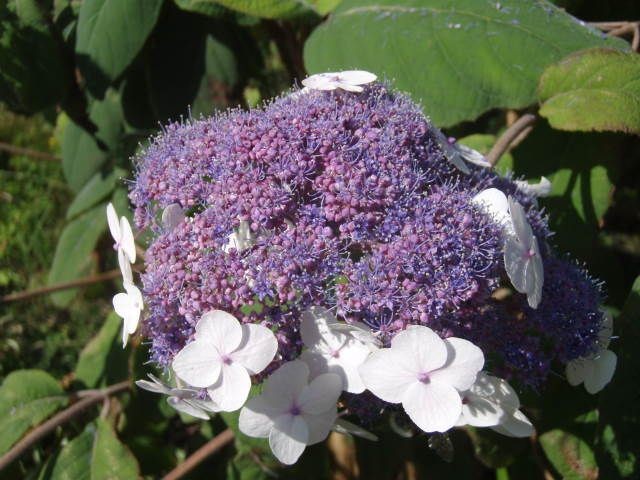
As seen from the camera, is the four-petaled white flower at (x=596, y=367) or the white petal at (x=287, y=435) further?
the four-petaled white flower at (x=596, y=367)

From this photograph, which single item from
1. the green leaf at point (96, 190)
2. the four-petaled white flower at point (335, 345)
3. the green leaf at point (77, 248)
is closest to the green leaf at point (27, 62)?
the green leaf at point (96, 190)

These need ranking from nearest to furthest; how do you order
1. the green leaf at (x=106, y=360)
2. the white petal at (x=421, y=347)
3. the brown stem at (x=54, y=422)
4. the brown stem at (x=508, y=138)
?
the white petal at (x=421, y=347) → the brown stem at (x=508, y=138) → the brown stem at (x=54, y=422) → the green leaf at (x=106, y=360)

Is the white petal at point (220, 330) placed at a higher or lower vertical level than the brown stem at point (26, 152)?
higher

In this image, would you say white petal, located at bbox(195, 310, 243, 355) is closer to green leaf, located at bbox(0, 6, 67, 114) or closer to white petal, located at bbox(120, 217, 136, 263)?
white petal, located at bbox(120, 217, 136, 263)

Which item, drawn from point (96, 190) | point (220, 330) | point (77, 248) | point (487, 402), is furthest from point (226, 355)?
point (77, 248)

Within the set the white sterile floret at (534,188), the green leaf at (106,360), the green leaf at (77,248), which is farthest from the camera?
the green leaf at (77,248)

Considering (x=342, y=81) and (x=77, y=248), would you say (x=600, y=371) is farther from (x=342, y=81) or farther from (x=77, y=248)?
(x=77, y=248)

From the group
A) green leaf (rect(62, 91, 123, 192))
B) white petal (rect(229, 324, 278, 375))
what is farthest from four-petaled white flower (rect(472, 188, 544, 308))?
green leaf (rect(62, 91, 123, 192))

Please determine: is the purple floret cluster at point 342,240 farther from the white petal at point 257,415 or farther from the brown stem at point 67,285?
the brown stem at point 67,285
